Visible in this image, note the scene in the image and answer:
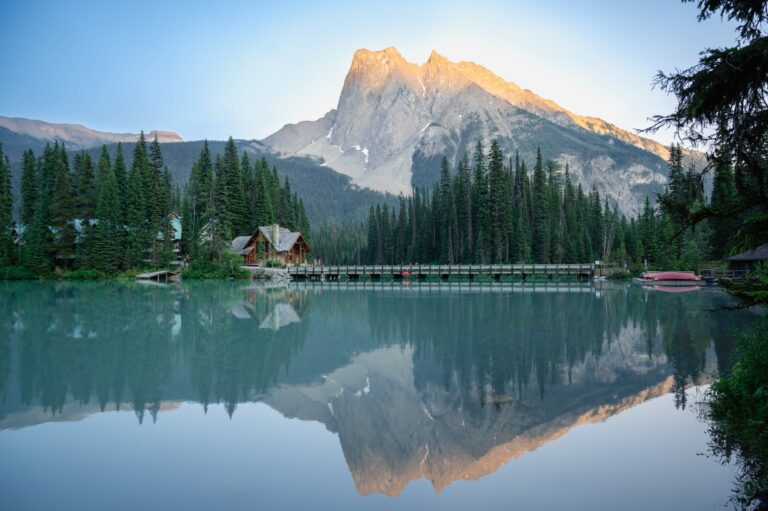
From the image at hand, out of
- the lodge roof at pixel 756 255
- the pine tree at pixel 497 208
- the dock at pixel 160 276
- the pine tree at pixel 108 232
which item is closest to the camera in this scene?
the lodge roof at pixel 756 255

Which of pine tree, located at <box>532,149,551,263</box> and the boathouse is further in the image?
pine tree, located at <box>532,149,551,263</box>

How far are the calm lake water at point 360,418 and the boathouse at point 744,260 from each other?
73.7 ft

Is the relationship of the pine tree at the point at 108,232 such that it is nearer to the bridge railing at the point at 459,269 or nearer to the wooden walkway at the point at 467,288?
the bridge railing at the point at 459,269

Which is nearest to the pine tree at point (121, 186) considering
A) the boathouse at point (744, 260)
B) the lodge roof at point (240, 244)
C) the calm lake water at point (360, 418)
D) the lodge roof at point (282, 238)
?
the lodge roof at point (240, 244)

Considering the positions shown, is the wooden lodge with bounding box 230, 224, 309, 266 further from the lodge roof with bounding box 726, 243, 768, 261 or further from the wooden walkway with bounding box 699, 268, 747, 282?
the lodge roof with bounding box 726, 243, 768, 261

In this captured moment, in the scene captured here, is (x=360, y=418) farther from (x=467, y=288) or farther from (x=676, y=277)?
(x=676, y=277)

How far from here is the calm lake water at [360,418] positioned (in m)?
7.04

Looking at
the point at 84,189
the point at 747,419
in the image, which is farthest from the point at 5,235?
the point at 747,419

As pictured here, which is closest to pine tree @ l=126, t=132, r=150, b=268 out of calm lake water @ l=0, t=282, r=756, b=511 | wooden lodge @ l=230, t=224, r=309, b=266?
wooden lodge @ l=230, t=224, r=309, b=266

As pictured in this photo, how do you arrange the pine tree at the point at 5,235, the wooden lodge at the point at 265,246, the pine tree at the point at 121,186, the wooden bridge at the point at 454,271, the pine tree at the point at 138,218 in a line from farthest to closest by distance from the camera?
the wooden lodge at the point at 265,246 < the pine tree at the point at 121,186 < the pine tree at the point at 5,235 < the pine tree at the point at 138,218 < the wooden bridge at the point at 454,271

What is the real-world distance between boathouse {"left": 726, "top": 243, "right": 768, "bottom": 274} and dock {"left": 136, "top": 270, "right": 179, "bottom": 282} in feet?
177

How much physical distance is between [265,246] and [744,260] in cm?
5152

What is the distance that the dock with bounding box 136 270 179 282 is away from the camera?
59.5 m

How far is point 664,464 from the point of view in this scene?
790 cm
